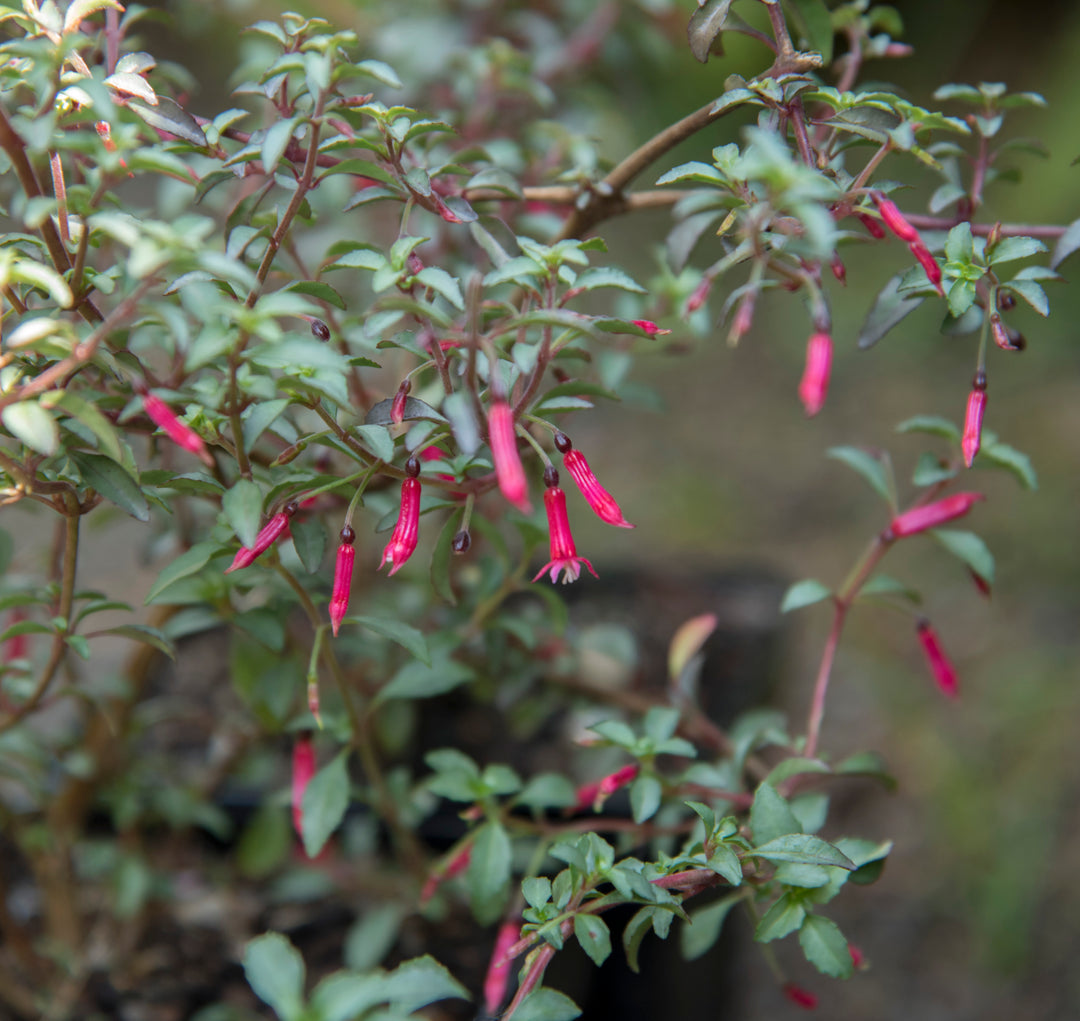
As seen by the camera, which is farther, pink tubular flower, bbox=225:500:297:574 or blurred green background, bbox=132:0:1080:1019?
blurred green background, bbox=132:0:1080:1019

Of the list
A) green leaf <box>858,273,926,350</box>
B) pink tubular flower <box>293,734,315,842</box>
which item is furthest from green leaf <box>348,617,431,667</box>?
green leaf <box>858,273,926,350</box>

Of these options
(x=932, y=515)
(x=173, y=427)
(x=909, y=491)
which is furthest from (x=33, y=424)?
(x=909, y=491)

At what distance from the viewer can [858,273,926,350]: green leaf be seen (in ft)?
1.92

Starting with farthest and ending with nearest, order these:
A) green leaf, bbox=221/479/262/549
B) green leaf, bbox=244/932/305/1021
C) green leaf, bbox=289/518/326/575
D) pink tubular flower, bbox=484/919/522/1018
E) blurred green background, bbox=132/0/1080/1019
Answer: blurred green background, bbox=132/0/1080/1019 → pink tubular flower, bbox=484/919/522/1018 → green leaf, bbox=289/518/326/575 → green leaf, bbox=221/479/262/549 → green leaf, bbox=244/932/305/1021

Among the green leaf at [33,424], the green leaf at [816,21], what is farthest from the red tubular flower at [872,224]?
the green leaf at [33,424]

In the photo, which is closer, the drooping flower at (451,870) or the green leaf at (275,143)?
the green leaf at (275,143)

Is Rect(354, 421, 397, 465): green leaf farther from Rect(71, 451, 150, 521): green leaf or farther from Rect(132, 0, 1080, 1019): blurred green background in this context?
Rect(132, 0, 1080, 1019): blurred green background

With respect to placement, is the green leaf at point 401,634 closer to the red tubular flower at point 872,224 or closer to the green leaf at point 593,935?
the green leaf at point 593,935

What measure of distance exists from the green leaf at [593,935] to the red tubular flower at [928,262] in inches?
15.6

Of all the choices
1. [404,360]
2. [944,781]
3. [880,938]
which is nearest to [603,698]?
[404,360]

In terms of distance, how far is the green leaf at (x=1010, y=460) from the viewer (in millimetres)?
661

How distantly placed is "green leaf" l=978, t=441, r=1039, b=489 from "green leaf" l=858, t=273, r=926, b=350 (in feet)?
0.47

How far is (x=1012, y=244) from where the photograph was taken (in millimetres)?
543

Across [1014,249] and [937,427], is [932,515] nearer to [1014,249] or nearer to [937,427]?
[937,427]
